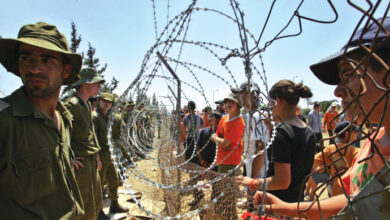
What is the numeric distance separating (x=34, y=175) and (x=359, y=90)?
1.94 metres

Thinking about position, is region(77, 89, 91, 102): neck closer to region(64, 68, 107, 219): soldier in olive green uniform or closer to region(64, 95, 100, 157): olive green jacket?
region(64, 68, 107, 219): soldier in olive green uniform

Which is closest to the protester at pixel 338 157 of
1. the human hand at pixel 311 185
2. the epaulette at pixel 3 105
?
the human hand at pixel 311 185

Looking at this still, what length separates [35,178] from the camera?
1533 mm

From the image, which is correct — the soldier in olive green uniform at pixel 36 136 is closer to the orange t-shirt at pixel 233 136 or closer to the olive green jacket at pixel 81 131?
the olive green jacket at pixel 81 131

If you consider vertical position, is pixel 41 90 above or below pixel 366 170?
above

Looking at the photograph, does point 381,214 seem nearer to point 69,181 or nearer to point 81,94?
point 69,181

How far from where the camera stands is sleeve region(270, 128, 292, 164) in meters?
2.01

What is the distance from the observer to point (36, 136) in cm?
163

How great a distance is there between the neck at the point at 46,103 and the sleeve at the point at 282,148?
2111 mm

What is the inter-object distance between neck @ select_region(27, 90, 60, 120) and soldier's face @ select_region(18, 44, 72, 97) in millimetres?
68

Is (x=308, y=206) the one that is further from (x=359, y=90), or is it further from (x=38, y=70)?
(x=38, y=70)

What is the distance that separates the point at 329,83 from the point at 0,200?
2.31m

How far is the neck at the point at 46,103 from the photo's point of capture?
1.86 metres

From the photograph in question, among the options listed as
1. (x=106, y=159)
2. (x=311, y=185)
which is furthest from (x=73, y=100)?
(x=311, y=185)
